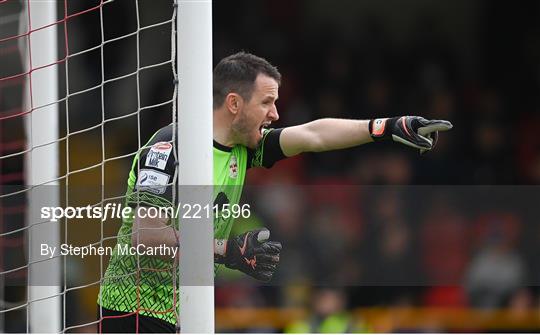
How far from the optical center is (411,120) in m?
3.20

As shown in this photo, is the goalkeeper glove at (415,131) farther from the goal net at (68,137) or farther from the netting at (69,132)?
the netting at (69,132)

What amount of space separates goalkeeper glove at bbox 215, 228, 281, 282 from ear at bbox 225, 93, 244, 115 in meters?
0.52

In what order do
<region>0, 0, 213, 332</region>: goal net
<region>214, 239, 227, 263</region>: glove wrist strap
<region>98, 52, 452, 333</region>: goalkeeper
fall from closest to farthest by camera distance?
<region>98, 52, 452, 333</region>: goalkeeper, <region>214, 239, 227, 263</region>: glove wrist strap, <region>0, 0, 213, 332</region>: goal net

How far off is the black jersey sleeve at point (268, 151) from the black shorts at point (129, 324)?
750 millimetres

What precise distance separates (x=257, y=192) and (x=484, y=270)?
1.56 metres

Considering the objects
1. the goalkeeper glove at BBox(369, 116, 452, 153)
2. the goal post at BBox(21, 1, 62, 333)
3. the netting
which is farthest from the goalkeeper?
the goal post at BBox(21, 1, 62, 333)

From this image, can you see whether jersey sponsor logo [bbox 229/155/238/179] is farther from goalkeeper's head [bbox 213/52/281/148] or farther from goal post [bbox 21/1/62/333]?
goal post [bbox 21/1/62/333]

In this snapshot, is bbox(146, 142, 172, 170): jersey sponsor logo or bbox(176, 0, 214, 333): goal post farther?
bbox(146, 142, 172, 170): jersey sponsor logo

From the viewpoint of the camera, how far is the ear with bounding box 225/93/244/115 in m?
3.76

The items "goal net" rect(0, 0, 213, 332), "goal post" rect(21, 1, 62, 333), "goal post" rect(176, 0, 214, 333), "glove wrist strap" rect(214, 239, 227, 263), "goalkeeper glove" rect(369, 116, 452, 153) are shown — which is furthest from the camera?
"goal post" rect(21, 1, 62, 333)

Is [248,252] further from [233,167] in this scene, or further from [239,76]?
Result: [239,76]

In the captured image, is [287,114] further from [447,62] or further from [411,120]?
[411,120]

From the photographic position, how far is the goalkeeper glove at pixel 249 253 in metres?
3.50

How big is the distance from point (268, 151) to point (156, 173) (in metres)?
0.68
